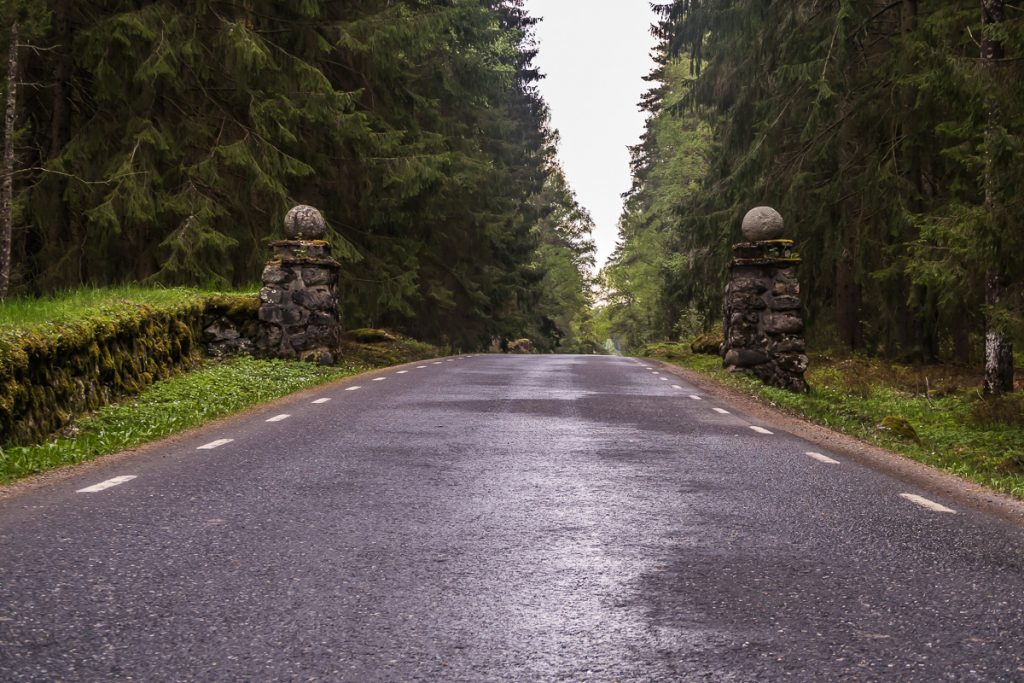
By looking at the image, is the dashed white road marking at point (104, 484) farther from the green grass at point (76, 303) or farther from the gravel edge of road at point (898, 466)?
the gravel edge of road at point (898, 466)

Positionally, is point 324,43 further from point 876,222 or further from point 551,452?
point 551,452

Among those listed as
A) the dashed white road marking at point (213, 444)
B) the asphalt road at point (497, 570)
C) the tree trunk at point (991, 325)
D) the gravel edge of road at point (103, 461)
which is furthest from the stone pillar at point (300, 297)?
the tree trunk at point (991, 325)

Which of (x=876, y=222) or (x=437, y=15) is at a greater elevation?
(x=437, y=15)

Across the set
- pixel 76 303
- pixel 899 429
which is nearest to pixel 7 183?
pixel 76 303

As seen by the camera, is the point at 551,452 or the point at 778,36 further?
the point at 778,36

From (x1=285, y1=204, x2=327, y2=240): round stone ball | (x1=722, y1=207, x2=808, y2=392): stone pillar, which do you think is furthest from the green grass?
(x1=722, y1=207, x2=808, y2=392): stone pillar

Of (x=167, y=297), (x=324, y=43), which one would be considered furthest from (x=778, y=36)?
(x=167, y=297)

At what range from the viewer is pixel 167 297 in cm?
1648

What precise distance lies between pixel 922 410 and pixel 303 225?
12.7 metres

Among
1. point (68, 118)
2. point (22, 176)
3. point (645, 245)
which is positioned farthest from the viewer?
point (645, 245)

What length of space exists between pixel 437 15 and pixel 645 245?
3784 centimetres

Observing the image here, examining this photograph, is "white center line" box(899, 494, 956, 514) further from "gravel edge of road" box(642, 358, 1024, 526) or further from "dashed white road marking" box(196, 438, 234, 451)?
"dashed white road marking" box(196, 438, 234, 451)

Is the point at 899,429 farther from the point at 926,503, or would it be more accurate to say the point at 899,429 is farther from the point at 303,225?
the point at 303,225

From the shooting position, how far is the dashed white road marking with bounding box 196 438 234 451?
8.76 meters
